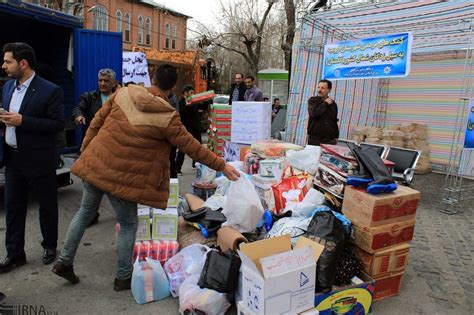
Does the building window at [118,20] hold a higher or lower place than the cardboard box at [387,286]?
higher

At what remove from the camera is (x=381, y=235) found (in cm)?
298

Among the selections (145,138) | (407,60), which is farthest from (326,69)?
(145,138)

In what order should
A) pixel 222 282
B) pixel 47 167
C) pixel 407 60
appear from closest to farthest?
pixel 222 282
pixel 47 167
pixel 407 60

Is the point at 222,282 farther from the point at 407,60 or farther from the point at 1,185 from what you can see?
the point at 407,60

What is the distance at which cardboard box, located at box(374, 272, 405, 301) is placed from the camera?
10.1 feet

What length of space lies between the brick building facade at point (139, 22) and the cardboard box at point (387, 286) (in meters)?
31.4

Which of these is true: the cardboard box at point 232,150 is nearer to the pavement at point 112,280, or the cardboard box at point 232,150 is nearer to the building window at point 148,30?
the pavement at point 112,280

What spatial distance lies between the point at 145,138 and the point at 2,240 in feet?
7.89

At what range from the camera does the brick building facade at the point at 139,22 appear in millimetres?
33153

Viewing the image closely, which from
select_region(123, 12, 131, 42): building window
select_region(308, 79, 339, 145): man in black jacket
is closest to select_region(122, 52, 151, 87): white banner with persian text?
select_region(308, 79, 339, 145): man in black jacket

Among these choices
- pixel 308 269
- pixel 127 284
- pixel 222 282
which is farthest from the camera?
pixel 127 284

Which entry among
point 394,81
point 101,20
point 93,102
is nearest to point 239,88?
point 93,102

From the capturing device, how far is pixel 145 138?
Result: 2715 mm

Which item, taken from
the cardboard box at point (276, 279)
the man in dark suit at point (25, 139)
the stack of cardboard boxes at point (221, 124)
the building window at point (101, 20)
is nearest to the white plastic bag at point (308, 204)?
the cardboard box at point (276, 279)
